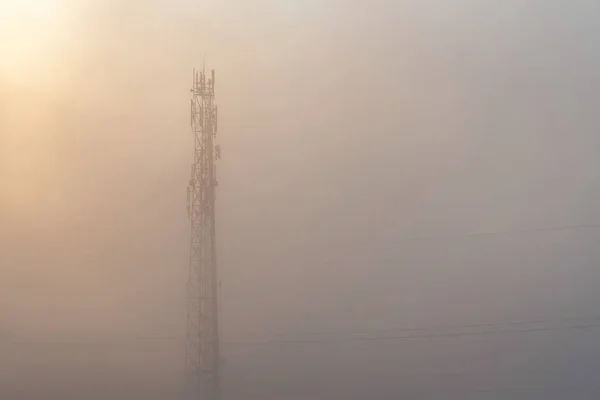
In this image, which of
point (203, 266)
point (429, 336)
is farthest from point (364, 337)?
point (203, 266)

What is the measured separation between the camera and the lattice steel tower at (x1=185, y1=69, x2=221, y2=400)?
11.3 ft

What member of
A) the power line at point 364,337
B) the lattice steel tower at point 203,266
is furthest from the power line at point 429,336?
the lattice steel tower at point 203,266

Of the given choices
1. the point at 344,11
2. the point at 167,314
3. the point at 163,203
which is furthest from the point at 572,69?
the point at 167,314

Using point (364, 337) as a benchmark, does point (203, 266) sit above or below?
above

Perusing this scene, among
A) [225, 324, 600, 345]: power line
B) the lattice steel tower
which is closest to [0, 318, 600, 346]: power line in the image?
[225, 324, 600, 345]: power line

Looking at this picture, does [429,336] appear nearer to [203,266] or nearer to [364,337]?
[364,337]

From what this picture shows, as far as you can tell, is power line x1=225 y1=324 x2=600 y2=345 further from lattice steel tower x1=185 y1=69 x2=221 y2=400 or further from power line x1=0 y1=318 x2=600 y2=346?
lattice steel tower x1=185 y1=69 x2=221 y2=400

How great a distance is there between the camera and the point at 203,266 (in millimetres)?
3490

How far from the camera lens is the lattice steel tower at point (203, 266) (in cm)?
345

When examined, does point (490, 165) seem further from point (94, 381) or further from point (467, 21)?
point (94, 381)

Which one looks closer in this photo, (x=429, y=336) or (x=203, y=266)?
(x=429, y=336)

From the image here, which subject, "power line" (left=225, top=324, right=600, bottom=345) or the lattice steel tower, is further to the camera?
the lattice steel tower

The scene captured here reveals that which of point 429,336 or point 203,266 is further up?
point 203,266

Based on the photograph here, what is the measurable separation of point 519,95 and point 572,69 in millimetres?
305
